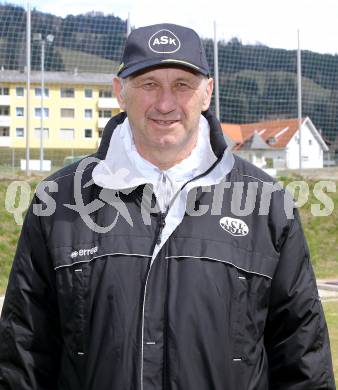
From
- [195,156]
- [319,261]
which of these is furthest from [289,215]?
[319,261]

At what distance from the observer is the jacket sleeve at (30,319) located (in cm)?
252

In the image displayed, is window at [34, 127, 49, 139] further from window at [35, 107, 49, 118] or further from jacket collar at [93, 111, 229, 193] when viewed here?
jacket collar at [93, 111, 229, 193]

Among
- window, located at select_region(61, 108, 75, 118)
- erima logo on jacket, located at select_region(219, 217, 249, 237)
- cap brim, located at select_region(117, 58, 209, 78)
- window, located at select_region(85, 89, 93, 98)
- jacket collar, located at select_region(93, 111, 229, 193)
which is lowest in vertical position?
erima logo on jacket, located at select_region(219, 217, 249, 237)

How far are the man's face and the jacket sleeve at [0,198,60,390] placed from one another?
49 centimetres

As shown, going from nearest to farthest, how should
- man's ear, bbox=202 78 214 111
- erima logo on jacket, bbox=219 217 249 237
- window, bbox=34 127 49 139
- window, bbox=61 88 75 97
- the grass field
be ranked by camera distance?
1. erima logo on jacket, bbox=219 217 249 237
2. man's ear, bbox=202 78 214 111
3. the grass field
4. window, bbox=34 127 49 139
5. window, bbox=61 88 75 97

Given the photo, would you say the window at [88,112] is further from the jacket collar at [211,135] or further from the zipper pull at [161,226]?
the zipper pull at [161,226]

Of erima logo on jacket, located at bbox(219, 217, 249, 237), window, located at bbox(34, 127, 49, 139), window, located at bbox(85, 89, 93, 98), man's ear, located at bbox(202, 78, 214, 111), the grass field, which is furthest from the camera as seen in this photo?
window, located at bbox(85, 89, 93, 98)

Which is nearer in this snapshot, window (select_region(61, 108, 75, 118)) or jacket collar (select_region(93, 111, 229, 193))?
jacket collar (select_region(93, 111, 229, 193))

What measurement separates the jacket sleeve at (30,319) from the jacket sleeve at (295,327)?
75 centimetres

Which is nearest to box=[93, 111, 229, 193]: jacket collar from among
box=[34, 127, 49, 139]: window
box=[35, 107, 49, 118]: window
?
box=[34, 127, 49, 139]: window

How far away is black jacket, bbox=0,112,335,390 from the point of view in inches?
91.8

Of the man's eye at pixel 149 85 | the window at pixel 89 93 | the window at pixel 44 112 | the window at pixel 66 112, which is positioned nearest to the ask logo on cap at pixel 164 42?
the man's eye at pixel 149 85

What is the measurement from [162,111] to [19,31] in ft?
42.3

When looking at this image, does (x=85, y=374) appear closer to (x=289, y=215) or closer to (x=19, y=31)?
(x=289, y=215)
